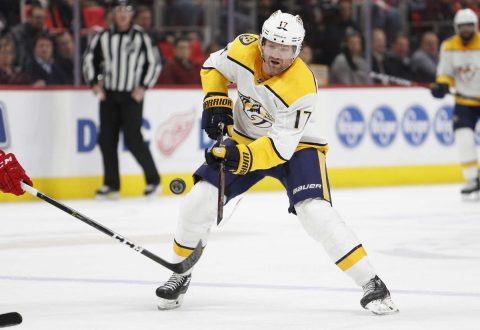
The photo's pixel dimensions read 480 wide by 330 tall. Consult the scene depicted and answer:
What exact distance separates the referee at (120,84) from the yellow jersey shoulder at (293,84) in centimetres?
516

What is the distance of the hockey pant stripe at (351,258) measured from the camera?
4918mm

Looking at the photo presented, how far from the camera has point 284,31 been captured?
15.8 ft

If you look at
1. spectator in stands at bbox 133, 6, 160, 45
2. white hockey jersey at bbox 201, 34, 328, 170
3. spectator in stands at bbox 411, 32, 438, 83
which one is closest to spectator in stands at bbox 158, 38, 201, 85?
spectator in stands at bbox 133, 6, 160, 45

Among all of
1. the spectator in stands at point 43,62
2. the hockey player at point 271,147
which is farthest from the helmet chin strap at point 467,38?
the hockey player at point 271,147

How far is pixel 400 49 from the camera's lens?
12.7 metres

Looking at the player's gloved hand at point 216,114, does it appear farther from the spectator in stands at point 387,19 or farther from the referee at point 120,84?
the spectator in stands at point 387,19

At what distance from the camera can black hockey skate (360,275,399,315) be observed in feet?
15.9

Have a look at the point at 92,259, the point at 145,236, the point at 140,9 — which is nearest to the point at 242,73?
the point at 92,259

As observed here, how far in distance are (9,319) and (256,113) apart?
1.41 metres

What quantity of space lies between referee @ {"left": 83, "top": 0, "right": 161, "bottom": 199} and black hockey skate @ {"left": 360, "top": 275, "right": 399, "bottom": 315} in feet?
17.3

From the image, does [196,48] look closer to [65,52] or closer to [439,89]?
[65,52]

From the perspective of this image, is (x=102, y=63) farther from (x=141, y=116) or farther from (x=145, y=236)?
(x=145, y=236)

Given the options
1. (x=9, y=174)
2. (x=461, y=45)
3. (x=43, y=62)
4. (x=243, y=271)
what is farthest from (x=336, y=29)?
(x=9, y=174)

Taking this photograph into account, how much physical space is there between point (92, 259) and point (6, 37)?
4044mm
